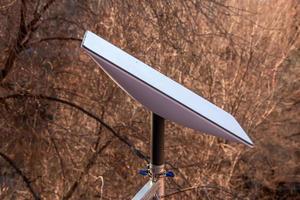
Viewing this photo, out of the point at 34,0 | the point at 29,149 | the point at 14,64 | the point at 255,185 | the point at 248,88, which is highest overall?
the point at 248,88

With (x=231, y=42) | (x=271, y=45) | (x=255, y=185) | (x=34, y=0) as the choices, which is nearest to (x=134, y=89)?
(x=34, y=0)

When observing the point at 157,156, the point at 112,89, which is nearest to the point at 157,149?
the point at 157,156

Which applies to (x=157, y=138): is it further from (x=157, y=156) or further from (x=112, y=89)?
(x=112, y=89)

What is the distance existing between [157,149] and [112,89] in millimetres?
2699

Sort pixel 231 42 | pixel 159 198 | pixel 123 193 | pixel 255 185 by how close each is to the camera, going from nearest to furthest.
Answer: pixel 159 198
pixel 231 42
pixel 123 193
pixel 255 185

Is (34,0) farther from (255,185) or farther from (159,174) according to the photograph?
(255,185)

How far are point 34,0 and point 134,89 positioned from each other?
2.45m

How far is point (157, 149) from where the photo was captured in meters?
1.56

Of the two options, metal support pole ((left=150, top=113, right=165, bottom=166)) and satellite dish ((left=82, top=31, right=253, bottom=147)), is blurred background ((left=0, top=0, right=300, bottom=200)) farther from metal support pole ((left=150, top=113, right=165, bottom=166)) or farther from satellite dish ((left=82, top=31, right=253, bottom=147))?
satellite dish ((left=82, top=31, right=253, bottom=147))

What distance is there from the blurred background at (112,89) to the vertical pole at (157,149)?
69.5 inches

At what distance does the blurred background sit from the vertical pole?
1765mm

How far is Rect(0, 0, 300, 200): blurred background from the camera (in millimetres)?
3588

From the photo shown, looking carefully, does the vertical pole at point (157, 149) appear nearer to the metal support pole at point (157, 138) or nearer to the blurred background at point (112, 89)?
the metal support pole at point (157, 138)

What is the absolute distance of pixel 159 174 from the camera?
5.14 feet
